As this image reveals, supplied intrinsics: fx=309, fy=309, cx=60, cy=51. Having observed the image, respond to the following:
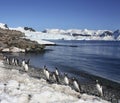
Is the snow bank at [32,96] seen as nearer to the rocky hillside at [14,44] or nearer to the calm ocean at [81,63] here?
the calm ocean at [81,63]

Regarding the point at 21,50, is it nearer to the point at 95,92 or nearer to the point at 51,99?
the point at 95,92

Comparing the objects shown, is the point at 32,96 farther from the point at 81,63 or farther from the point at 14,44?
the point at 14,44

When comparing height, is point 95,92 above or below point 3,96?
below

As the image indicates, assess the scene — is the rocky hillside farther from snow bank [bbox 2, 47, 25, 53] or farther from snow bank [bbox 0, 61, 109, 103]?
snow bank [bbox 0, 61, 109, 103]

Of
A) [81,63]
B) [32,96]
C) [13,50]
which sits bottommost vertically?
[81,63]

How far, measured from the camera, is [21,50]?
319 feet

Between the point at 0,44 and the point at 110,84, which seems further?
the point at 0,44

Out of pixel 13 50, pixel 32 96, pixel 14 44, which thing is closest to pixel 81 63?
pixel 13 50

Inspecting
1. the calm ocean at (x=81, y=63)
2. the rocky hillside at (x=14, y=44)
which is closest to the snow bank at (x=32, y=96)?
the calm ocean at (x=81, y=63)

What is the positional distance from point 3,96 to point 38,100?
252 cm

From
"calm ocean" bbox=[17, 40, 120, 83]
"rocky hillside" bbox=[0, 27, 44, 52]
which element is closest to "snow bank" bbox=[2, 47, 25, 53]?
"rocky hillside" bbox=[0, 27, 44, 52]

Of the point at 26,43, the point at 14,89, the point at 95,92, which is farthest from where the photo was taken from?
the point at 26,43

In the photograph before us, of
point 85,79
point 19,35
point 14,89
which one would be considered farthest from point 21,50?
point 14,89

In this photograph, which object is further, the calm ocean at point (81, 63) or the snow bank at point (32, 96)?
the calm ocean at point (81, 63)
